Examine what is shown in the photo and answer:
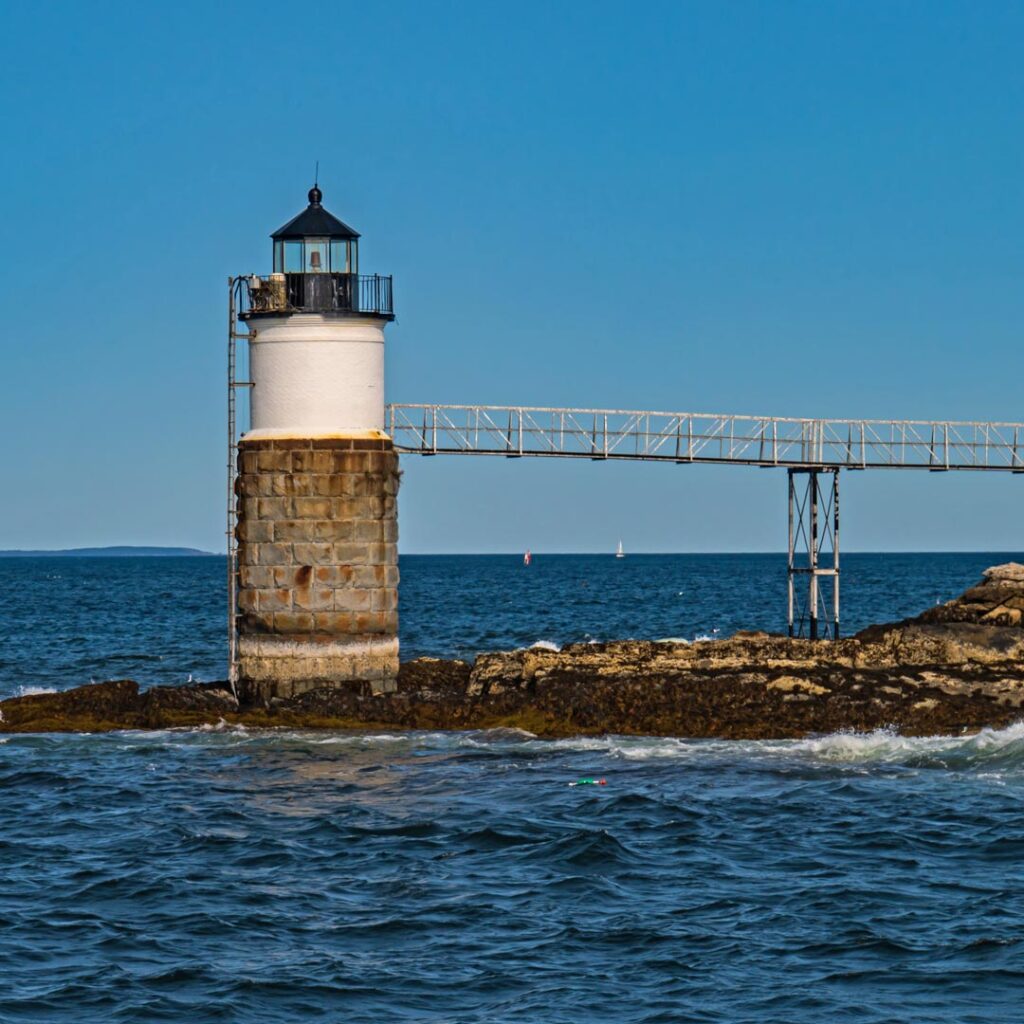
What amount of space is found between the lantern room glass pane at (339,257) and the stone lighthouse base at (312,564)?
3375mm

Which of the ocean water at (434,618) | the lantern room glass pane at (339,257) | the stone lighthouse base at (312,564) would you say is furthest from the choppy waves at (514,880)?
the ocean water at (434,618)

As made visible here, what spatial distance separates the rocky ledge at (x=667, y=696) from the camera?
2758 cm

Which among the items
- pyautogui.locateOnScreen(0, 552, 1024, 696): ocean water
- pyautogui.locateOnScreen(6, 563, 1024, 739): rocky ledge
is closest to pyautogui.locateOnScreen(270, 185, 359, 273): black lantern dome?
pyautogui.locateOnScreen(6, 563, 1024, 739): rocky ledge

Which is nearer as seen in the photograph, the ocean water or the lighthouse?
the lighthouse

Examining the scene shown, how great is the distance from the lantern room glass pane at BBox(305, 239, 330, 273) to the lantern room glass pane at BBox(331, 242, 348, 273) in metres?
0.11

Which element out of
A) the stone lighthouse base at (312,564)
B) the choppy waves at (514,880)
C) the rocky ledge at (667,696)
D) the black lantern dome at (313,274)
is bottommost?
the choppy waves at (514,880)

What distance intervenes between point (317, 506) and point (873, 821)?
12083 mm

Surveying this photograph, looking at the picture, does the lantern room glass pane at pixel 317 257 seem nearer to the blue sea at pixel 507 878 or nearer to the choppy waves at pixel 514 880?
the blue sea at pixel 507 878

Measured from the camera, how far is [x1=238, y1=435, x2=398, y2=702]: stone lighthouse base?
29328mm

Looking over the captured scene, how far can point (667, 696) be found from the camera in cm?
2831

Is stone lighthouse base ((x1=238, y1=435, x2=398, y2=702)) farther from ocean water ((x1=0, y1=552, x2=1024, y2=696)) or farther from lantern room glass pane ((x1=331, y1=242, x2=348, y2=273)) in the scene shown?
ocean water ((x1=0, y1=552, x2=1024, y2=696))

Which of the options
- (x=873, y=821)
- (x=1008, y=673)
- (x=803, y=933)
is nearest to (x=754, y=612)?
(x=1008, y=673)

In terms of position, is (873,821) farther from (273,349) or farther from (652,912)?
(273,349)

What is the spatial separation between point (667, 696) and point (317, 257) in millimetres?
10266
